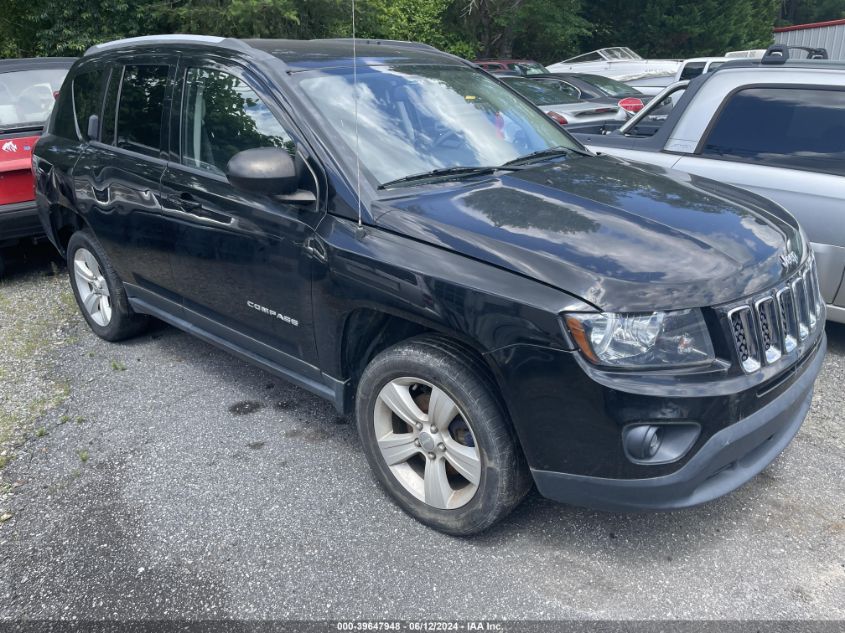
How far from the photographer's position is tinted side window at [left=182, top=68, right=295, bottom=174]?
3.23 metres

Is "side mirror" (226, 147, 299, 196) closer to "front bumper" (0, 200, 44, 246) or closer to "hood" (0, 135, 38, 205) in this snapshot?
"front bumper" (0, 200, 44, 246)

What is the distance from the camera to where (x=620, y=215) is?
107 inches

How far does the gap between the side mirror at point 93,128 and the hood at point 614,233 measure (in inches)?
100

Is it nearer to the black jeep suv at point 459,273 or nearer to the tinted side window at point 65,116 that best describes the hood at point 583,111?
the black jeep suv at point 459,273

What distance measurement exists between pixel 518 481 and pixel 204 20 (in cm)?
1322

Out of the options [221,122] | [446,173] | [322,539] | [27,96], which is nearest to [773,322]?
[446,173]

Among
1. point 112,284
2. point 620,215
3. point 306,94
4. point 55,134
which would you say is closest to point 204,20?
point 55,134

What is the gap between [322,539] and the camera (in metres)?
2.88

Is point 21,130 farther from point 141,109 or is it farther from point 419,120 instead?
point 419,120

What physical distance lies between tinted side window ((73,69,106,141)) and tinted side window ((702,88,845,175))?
3923mm

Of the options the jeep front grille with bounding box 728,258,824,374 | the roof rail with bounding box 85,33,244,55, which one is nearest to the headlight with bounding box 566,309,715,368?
the jeep front grille with bounding box 728,258,824,374

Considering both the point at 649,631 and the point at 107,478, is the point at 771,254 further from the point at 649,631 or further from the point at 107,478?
the point at 107,478

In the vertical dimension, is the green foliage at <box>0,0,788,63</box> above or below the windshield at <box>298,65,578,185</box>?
above

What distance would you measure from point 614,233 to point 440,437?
3.35 ft
